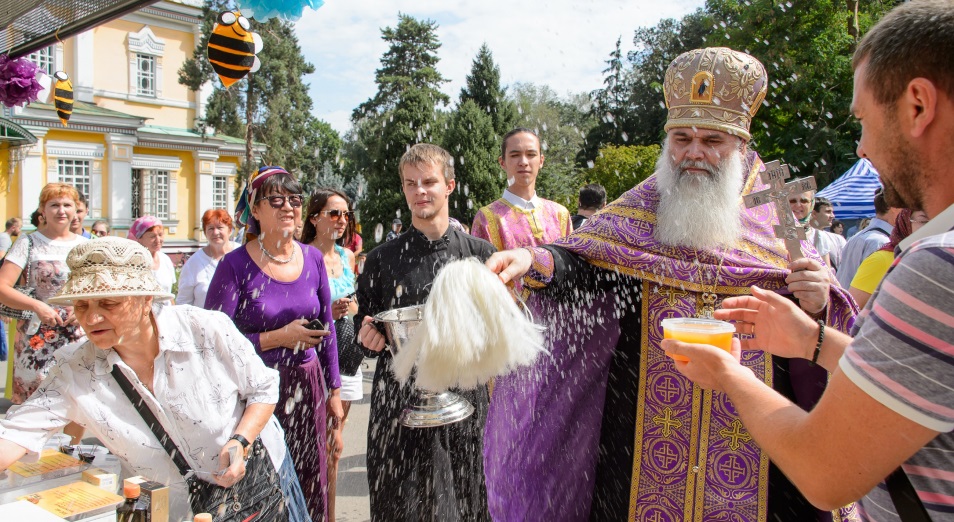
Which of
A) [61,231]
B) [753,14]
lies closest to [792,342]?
[61,231]

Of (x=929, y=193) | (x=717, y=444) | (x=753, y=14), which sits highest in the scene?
(x=753, y=14)

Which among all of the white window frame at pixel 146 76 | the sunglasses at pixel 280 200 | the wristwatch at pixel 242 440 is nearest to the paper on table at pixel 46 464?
the wristwatch at pixel 242 440

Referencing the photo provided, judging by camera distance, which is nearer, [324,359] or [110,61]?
[324,359]

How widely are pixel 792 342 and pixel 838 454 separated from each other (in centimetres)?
86

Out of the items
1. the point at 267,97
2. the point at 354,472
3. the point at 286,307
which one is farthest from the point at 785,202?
the point at 267,97

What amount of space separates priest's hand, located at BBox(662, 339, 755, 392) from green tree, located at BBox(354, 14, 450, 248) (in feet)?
114

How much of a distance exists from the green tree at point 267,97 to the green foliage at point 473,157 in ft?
26.3

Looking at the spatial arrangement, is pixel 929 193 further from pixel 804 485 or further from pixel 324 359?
pixel 324 359

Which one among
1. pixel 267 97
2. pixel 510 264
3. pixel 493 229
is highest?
pixel 267 97

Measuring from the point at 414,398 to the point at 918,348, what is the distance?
2.48m

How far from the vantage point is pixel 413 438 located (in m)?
3.52

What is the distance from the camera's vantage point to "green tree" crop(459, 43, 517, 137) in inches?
1425

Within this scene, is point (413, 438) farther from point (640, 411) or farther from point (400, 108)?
point (400, 108)

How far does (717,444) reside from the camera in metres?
2.93
